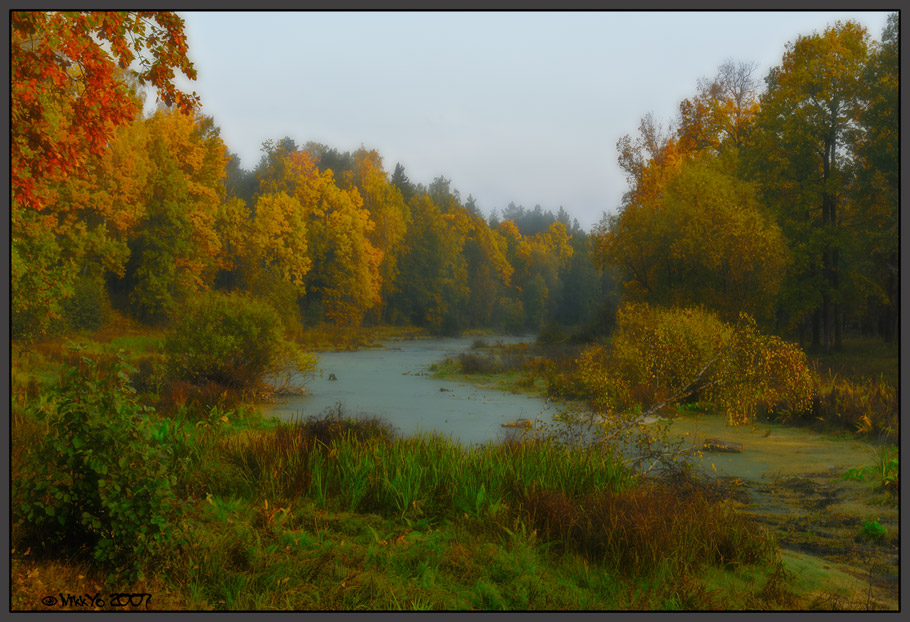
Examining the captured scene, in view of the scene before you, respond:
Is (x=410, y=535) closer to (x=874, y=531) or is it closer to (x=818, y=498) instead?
(x=874, y=531)

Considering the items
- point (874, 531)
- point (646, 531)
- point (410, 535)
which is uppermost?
point (646, 531)

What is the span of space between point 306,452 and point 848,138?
66.0 ft

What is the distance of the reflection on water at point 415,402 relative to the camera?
11.3 metres

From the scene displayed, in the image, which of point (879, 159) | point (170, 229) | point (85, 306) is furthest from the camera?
point (170, 229)

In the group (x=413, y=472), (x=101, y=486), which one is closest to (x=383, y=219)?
(x=413, y=472)

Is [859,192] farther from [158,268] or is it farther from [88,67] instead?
[158,268]

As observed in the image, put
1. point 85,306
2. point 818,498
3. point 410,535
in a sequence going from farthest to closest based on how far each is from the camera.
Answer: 1. point 85,306
2. point 818,498
3. point 410,535

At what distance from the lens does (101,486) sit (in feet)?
12.4

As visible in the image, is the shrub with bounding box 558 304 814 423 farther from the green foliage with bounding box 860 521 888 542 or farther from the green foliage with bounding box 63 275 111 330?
the green foliage with bounding box 63 275 111 330

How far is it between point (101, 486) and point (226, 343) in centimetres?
998

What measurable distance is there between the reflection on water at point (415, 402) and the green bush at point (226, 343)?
106cm

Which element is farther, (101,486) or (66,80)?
(66,80)
